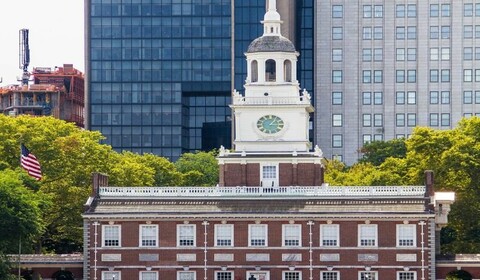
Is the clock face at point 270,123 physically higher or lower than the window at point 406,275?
higher

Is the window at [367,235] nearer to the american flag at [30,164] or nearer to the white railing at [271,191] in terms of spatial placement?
the white railing at [271,191]

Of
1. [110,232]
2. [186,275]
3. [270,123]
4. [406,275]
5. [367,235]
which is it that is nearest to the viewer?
[406,275]

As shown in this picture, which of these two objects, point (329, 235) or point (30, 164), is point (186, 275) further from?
point (30, 164)

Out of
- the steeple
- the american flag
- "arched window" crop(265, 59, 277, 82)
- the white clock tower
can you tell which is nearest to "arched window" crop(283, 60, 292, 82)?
the white clock tower

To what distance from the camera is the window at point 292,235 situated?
436ft

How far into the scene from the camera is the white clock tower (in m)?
139

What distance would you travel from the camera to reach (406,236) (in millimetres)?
131625

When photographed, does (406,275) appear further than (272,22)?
No

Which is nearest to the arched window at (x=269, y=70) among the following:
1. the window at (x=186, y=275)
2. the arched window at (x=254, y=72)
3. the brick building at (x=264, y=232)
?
the arched window at (x=254, y=72)

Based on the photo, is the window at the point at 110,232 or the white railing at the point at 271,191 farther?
the white railing at the point at 271,191

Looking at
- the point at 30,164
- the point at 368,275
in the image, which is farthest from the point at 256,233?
the point at 30,164

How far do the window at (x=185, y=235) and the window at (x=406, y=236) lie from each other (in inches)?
561

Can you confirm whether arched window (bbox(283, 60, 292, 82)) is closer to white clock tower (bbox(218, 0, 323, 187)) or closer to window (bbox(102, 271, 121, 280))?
white clock tower (bbox(218, 0, 323, 187))

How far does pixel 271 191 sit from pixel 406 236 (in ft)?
35.5
